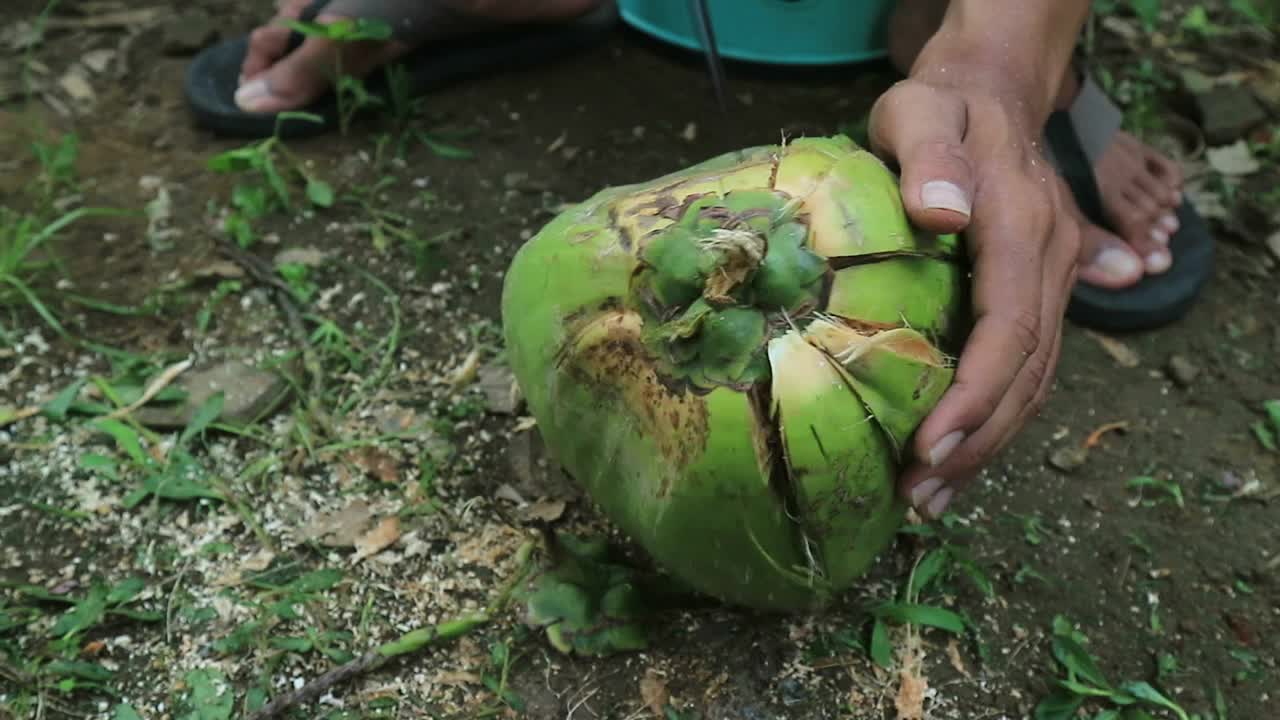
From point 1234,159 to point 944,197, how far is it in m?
1.62

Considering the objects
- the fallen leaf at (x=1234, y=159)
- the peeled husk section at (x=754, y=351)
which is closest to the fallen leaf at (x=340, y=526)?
the peeled husk section at (x=754, y=351)

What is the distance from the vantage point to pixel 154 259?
86.6 inches

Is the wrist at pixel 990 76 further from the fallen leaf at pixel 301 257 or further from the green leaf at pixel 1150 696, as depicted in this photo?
the fallen leaf at pixel 301 257

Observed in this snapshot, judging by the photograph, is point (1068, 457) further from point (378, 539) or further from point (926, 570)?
point (378, 539)

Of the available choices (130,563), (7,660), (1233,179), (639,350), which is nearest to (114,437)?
(130,563)

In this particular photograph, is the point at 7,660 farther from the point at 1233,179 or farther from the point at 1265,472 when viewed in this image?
the point at 1233,179

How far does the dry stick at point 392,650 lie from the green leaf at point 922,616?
51 cm

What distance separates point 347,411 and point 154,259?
568mm

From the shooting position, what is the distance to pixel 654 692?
1.56m

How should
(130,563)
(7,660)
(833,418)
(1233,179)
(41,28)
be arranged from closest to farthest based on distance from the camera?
(833,418) → (7,660) → (130,563) → (1233,179) → (41,28)

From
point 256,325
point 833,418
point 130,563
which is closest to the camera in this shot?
point 833,418

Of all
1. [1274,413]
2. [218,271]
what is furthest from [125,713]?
[1274,413]

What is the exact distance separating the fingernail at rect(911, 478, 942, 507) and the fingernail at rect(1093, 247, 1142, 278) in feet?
3.53

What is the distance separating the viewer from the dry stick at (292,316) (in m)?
1.91
